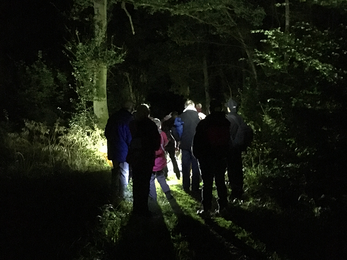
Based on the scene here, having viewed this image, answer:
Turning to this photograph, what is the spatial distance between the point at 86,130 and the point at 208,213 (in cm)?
647

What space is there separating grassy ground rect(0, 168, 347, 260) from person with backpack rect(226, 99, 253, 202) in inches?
25.4

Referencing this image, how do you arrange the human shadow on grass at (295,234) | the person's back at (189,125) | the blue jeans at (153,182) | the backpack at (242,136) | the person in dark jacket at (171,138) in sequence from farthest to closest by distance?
1. the person in dark jacket at (171,138)
2. the person's back at (189,125)
3. the backpack at (242,136)
4. the blue jeans at (153,182)
5. the human shadow on grass at (295,234)

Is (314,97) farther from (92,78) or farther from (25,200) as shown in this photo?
(92,78)

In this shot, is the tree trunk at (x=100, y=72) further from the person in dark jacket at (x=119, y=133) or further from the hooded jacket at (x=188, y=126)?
the person in dark jacket at (x=119, y=133)

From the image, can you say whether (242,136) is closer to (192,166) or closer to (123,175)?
(192,166)

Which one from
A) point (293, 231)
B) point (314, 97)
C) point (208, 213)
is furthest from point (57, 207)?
point (314, 97)

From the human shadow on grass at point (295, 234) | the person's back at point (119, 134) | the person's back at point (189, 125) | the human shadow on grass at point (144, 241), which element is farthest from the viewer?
the person's back at point (189, 125)

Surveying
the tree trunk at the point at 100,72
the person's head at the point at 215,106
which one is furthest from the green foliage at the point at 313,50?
the tree trunk at the point at 100,72

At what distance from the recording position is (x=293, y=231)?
539 centimetres

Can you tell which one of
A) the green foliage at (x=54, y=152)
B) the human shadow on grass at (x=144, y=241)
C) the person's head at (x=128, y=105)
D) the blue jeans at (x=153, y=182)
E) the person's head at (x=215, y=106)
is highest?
the person's head at (x=128, y=105)

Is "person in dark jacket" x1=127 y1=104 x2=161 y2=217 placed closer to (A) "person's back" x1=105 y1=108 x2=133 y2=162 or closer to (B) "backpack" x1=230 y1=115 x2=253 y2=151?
(A) "person's back" x1=105 y1=108 x2=133 y2=162

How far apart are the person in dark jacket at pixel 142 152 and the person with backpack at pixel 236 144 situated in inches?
65.2

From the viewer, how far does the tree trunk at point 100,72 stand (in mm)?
12258

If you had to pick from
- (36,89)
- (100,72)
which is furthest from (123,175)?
(36,89)
